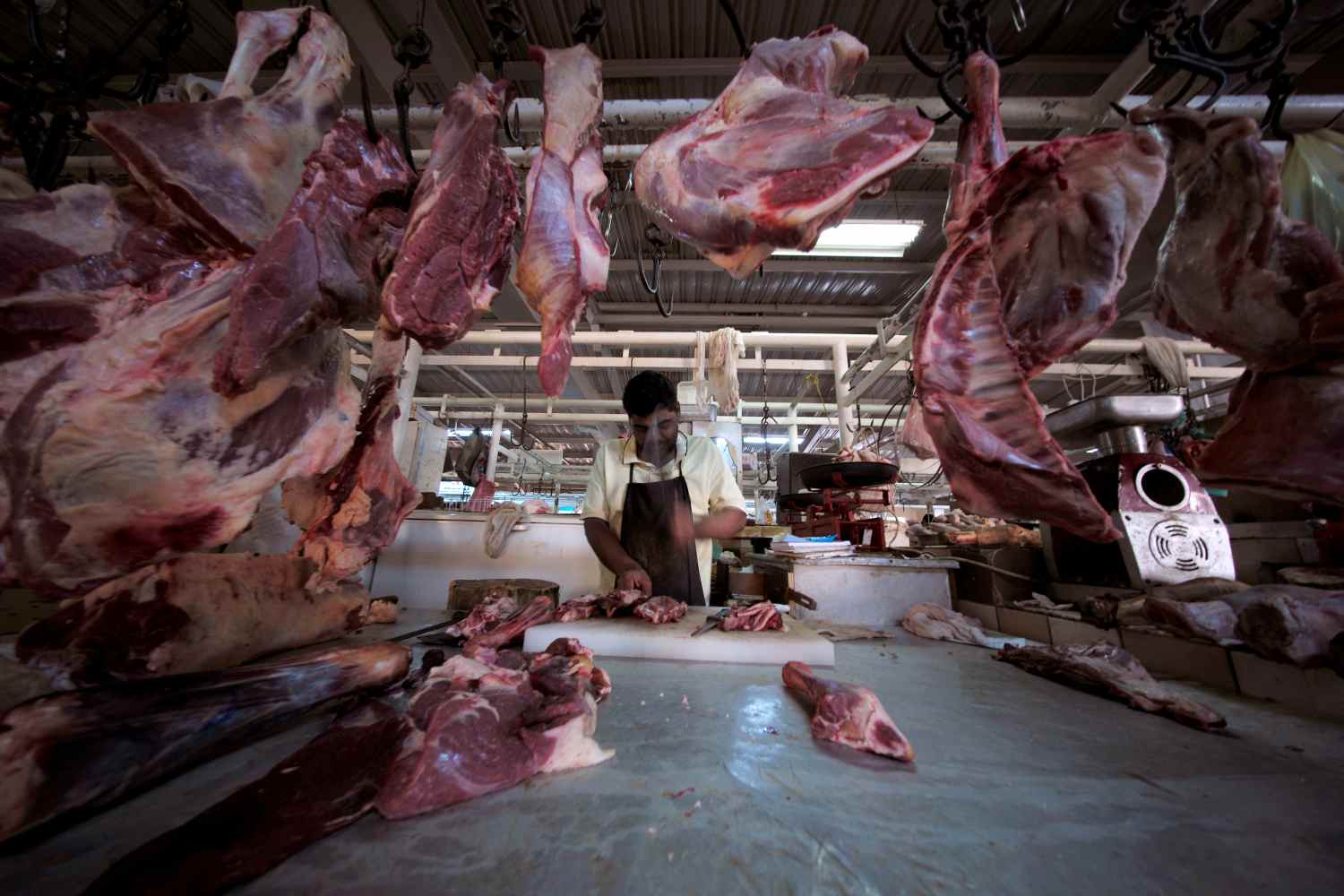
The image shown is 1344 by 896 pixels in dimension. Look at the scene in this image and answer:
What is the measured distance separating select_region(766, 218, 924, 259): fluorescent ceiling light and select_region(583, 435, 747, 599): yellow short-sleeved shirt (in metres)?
2.19

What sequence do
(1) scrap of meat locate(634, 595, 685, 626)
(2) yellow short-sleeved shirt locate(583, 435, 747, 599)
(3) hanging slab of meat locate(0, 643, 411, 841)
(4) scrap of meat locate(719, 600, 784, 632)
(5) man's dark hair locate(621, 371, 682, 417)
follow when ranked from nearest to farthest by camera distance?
(3) hanging slab of meat locate(0, 643, 411, 841) < (4) scrap of meat locate(719, 600, 784, 632) < (1) scrap of meat locate(634, 595, 685, 626) < (5) man's dark hair locate(621, 371, 682, 417) < (2) yellow short-sleeved shirt locate(583, 435, 747, 599)

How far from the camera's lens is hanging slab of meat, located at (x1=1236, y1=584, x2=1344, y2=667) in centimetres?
196

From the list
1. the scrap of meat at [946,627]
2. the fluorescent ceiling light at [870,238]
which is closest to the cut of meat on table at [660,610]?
the scrap of meat at [946,627]

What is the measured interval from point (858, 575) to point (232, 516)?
3789mm

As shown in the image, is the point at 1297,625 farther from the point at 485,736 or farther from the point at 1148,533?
the point at 485,736

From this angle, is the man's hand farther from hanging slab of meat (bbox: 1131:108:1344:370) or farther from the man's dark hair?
hanging slab of meat (bbox: 1131:108:1344:370)

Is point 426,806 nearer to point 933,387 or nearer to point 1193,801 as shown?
point 933,387

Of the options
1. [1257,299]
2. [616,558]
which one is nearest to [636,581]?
[616,558]

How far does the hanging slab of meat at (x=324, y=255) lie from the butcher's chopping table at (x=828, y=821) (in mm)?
1134

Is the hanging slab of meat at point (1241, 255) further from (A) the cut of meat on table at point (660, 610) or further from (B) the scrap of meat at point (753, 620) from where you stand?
(A) the cut of meat on table at point (660, 610)

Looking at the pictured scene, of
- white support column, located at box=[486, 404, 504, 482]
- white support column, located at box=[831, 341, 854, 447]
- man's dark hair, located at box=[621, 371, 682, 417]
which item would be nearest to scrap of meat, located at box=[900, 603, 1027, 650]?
man's dark hair, located at box=[621, 371, 682, 417]

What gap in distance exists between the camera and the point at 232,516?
1.35m

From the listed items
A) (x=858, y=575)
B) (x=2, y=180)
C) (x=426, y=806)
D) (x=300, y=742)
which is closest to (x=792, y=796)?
(x=426, y=806)

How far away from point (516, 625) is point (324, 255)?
1916 millimetres
